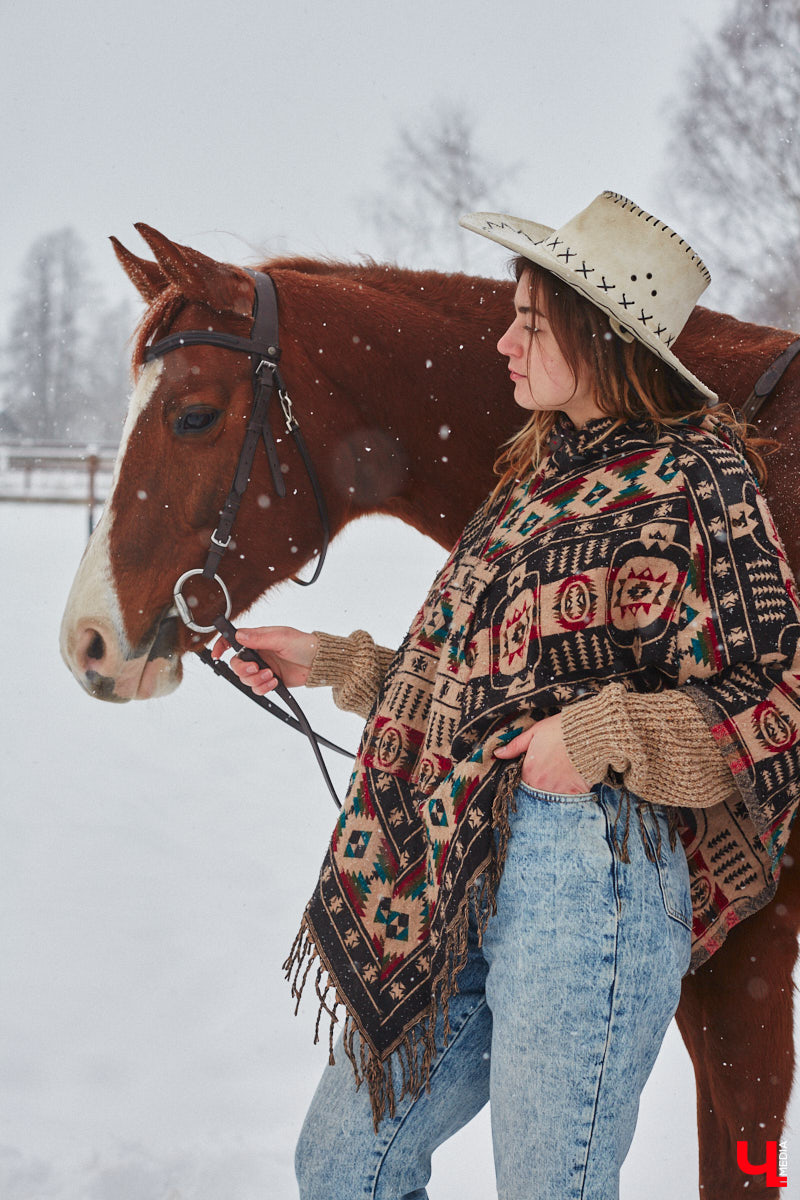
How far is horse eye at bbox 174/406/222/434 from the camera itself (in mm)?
1760

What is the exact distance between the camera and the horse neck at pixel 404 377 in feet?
6.04

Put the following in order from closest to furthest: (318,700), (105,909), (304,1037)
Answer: (304,1037) → (105,909) → (318,700)

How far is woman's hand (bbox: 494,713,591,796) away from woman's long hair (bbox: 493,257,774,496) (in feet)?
1.55

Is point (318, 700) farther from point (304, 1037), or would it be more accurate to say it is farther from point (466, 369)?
point (466, 369)

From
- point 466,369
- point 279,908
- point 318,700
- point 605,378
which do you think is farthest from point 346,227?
point 605,378

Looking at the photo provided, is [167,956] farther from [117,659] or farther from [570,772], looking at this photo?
[570,772]

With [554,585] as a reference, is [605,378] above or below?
above

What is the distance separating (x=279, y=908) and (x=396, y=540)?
214 inches

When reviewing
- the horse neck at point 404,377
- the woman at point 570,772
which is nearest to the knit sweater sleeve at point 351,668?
the woman at point 570,772

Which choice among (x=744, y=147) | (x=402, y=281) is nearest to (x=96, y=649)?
(x=402, y=281)

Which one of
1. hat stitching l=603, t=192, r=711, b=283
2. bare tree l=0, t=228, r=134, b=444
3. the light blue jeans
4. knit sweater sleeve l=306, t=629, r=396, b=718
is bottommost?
the light blue jeans

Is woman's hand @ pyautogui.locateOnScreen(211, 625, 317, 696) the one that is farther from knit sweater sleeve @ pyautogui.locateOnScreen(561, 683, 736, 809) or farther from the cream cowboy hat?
the cream cowboy hat

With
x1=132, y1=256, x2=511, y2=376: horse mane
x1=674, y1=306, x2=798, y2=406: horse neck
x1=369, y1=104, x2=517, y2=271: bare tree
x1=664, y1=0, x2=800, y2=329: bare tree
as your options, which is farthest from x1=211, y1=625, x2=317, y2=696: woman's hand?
x1=369, y1=104, x2=517, y2=271: bare tree

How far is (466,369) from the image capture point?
6.17ft
